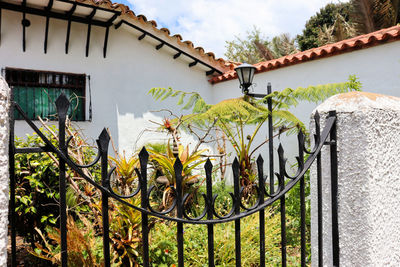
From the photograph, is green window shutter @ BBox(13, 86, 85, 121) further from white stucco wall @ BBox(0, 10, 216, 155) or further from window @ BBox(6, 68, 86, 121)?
white stucco wall @ BBox(0, 10, 216, 155)

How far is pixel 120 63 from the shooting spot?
670 centimetres

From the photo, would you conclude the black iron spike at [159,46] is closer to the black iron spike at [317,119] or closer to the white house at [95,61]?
the white house at [95,61]

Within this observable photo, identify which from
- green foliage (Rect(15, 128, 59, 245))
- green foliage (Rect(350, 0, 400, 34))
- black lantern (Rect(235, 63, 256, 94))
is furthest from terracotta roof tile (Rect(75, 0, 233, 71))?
green foliage (Rect(350, 0, 400, 34))

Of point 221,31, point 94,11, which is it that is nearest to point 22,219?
point 94,11

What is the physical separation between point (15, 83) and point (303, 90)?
16.5 ft

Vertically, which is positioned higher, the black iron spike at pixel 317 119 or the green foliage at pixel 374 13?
the green foliage at pixel 374 13

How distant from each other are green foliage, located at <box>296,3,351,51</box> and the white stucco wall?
1132 centimetres

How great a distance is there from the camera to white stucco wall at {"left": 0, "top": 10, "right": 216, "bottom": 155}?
5602 mm

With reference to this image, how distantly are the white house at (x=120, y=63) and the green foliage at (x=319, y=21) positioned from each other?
1089 cm

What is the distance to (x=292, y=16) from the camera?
42.2 meters

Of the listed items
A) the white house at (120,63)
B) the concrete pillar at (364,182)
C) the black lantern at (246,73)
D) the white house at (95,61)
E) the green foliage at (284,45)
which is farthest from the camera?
the green foliage at (284,45)

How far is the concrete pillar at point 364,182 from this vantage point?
143cm

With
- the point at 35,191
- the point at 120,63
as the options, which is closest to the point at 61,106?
the point at 35,191

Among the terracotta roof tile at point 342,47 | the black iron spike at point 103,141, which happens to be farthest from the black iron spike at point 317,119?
the terracotta roof tile at point 342,47
